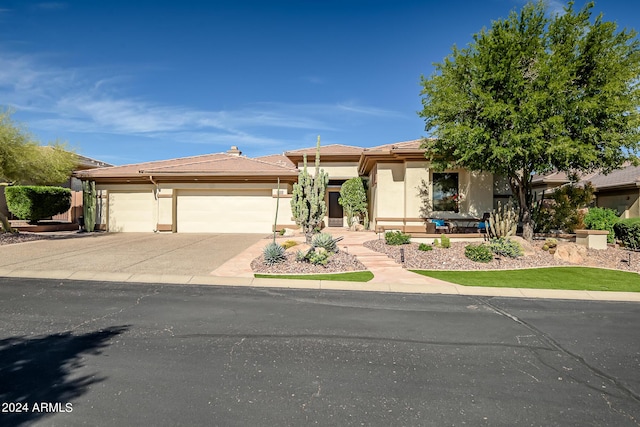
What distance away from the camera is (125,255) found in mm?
12492

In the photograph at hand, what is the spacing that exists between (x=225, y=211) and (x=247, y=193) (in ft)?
5.70

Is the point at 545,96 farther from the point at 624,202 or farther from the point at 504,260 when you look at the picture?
the point at 624,202

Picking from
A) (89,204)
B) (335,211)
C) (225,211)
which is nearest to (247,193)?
(225,211)

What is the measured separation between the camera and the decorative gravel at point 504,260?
11328mm

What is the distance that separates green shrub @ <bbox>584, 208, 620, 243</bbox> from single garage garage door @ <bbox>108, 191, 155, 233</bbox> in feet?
76.2

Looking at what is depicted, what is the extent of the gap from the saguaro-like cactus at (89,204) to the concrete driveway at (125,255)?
3.97 metres

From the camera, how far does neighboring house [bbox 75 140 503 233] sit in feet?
58.9

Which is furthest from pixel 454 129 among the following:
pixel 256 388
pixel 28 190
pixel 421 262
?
pixel 28 190

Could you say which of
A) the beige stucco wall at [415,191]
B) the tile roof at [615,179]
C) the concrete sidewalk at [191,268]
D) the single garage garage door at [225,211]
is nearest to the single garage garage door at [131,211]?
the single garage garage door at [225,211]

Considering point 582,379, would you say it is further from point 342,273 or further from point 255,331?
point 342,273

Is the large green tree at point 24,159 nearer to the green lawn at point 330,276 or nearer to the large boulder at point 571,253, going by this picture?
the green lawn at point 330,276

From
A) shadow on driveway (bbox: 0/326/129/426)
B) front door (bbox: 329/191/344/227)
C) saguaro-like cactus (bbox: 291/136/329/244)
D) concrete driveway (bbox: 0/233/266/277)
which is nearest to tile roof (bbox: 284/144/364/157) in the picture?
front door (bbox: 329/191/344/227)

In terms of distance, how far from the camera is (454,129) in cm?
1302

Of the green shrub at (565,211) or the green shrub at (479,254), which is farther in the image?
the green shrub at (565,211)
